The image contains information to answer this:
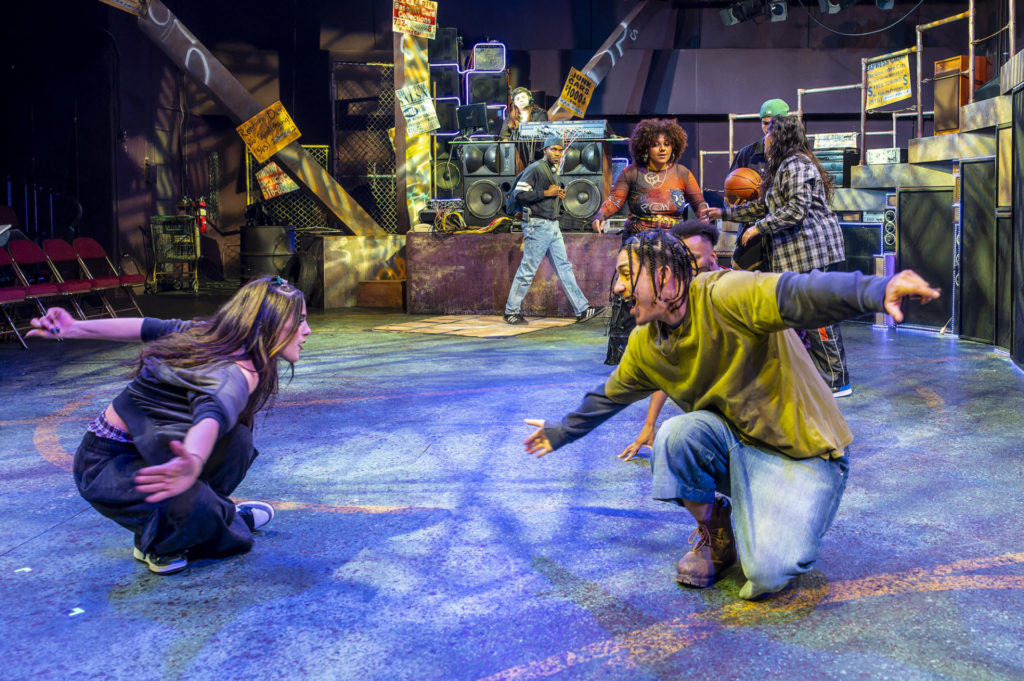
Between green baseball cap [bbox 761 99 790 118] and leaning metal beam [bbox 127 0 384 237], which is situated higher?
leaning metal beam [bbox 127 0 384 237]

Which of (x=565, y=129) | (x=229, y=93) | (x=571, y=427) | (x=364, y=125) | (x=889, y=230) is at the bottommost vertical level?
(x=571, y=427)

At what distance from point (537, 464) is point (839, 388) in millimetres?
2519

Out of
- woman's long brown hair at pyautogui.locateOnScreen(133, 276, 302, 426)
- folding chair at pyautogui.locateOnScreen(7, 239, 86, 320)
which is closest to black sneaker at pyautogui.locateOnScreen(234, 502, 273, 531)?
woman's long brown hair at pyautogui.locateOnScreen(133, 276, 302, 426)

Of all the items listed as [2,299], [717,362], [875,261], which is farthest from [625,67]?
[717,362]

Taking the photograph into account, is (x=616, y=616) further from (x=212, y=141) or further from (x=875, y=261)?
(x=212, y=141)

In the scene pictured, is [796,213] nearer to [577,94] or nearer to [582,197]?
[582,197]

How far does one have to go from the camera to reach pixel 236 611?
318 centimetres

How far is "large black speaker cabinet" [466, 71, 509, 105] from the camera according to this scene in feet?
51.8

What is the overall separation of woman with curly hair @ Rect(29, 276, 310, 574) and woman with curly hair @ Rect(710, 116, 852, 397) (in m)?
3.44

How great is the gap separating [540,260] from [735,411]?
812 centimetres

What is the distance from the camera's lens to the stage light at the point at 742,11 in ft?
60.8

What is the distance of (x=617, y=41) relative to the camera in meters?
19.6

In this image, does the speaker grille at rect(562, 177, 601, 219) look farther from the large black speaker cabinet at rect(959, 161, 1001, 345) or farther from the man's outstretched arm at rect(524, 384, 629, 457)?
the man's outstretched arm at rect(524, 384, 629, 457)

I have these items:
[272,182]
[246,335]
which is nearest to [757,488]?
[246,335]
